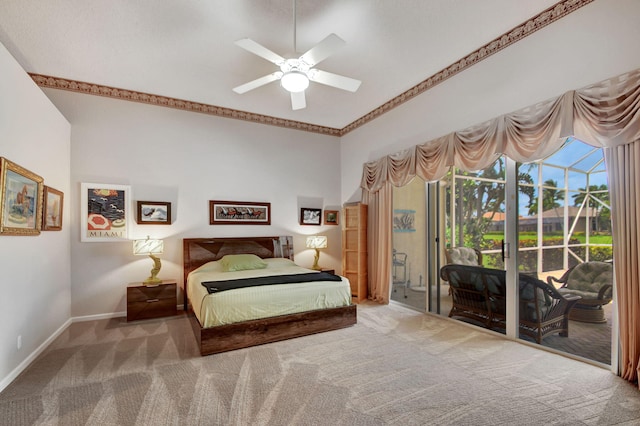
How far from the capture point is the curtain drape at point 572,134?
2498mm

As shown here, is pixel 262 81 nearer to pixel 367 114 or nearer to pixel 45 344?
pixel 367 114

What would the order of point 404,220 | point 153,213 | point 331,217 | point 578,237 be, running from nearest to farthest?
1. point 578,237
2. point 153,213
3. point 404,220
4. point 331,217

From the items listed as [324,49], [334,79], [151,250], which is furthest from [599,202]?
[151,250]

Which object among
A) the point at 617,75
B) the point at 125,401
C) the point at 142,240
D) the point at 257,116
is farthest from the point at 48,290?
the point at 617,75

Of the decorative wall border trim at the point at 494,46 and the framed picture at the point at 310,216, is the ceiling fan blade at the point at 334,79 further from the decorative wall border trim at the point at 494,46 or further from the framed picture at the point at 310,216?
the framed picture at the point at 310,216

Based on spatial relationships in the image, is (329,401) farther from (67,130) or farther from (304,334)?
(67,130)

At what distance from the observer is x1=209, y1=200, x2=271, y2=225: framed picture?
17.4 feet

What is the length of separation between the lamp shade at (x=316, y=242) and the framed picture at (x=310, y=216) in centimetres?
46


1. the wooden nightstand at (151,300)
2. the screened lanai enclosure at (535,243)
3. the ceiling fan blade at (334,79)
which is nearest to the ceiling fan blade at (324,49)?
the ceiling fan blade at (334,79)

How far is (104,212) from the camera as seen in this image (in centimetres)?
451

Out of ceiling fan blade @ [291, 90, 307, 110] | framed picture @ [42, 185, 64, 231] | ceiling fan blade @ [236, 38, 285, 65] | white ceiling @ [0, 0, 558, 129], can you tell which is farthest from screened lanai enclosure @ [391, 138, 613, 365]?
framed picture @ [42, 185, 64, 231]

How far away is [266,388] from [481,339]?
264cm

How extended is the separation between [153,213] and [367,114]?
420cm

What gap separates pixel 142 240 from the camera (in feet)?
14.5
